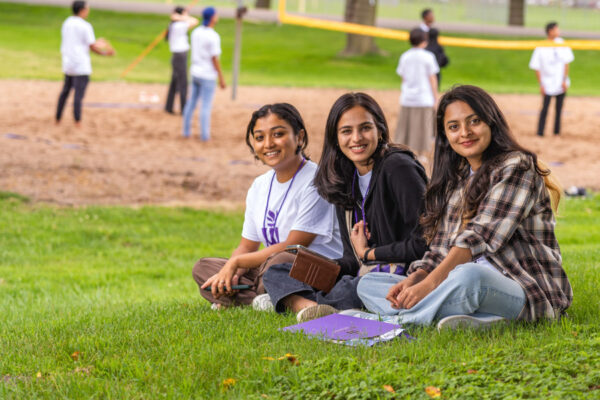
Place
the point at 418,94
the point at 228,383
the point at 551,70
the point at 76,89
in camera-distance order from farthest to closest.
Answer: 1. the point at 551,70
2. the point at 76,89
3. the point at 418,94
4. the point at 228,383

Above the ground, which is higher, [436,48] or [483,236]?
[436,48]

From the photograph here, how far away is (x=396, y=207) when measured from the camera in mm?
4895

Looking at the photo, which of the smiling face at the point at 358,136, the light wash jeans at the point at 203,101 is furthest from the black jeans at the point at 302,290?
the light wash jeans at the point at 203,101

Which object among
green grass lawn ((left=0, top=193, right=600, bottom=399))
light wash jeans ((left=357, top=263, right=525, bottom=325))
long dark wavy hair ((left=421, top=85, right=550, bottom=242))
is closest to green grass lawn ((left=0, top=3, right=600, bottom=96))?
green grass lawn ((left=0, top=193, right=600, bottom=399))

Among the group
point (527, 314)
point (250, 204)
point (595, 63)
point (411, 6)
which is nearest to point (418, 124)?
point (250, 204)

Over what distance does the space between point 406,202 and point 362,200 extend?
1.18 feet

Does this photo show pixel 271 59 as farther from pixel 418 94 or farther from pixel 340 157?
pixel 340 157

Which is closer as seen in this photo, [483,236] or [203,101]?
[483,236]

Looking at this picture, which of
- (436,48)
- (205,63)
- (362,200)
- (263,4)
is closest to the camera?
(362,200)

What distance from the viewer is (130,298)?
7.00 meters

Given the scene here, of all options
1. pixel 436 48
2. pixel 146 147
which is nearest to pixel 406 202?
pixel 146 147

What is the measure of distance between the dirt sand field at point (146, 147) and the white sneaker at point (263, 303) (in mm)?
5604

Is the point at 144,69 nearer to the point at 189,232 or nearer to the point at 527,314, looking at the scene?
the point at 189,232

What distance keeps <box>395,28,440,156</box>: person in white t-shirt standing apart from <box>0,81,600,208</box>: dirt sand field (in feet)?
5.33
